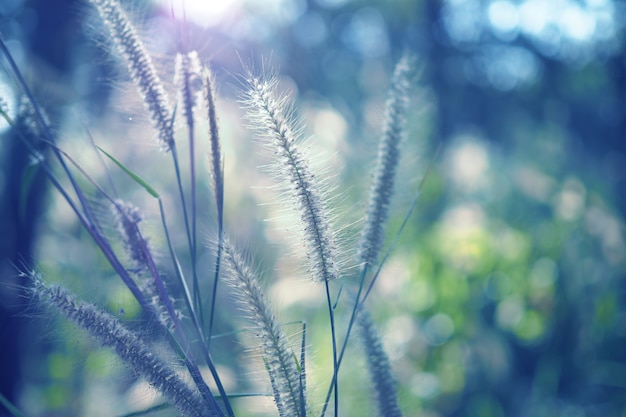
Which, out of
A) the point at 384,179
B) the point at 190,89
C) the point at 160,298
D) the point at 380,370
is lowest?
the point at 380,370

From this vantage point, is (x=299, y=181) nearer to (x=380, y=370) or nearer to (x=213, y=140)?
(x=213, y=140)

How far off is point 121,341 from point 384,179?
41cm

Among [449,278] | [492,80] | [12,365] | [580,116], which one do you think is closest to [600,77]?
[580,116]

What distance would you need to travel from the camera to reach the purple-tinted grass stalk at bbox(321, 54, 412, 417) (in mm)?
755

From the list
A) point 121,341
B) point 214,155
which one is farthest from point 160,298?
point 214,155

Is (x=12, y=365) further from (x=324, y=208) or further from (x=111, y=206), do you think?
(x=324, y=208)

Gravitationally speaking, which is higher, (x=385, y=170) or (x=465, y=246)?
(x=465, y=246)

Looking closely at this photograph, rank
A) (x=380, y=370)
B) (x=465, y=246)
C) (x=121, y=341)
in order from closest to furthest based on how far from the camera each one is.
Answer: (x=121, y=341)
(x=380, y=370)
(x=465, y=246)

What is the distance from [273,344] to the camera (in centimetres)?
63

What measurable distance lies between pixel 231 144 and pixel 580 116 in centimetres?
484

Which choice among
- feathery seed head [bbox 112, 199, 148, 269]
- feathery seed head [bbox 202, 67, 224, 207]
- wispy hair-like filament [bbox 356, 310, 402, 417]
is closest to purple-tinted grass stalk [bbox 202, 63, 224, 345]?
feathery seed head [bbox 202, 67, 224, 207]

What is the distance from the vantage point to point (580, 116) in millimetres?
5570

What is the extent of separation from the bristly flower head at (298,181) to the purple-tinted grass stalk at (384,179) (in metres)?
0.09

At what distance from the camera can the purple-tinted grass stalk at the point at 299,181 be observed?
0.63 m
